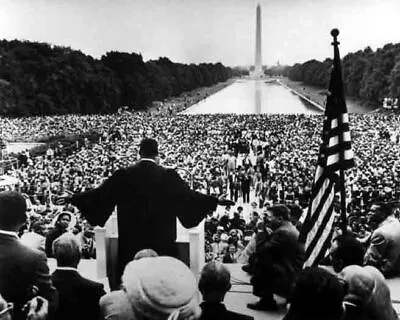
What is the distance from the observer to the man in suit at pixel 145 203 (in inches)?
174

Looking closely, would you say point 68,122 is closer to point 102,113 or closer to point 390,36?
point 102,113

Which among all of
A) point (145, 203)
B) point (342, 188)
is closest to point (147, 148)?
point (145, 203)

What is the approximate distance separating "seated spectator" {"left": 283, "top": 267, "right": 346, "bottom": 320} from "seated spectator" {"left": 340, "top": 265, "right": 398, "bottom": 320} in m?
0.61

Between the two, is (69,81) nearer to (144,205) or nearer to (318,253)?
(144,205)

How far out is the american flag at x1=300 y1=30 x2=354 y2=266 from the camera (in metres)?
4.57

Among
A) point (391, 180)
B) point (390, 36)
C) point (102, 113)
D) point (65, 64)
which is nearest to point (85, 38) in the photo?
point (65, 64)

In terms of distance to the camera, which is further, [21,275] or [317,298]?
[21,275]

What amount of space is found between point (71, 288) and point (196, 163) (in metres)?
20.4

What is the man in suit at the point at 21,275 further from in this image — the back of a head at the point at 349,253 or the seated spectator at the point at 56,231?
the seated spectator at the point at 56,231

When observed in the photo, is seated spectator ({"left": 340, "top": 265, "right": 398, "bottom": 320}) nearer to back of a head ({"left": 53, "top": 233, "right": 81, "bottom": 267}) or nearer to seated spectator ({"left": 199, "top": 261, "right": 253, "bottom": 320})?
seated spectator ({"left": 199, "top": 261, "right": 253, "bottom": 320})

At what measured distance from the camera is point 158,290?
2.18m

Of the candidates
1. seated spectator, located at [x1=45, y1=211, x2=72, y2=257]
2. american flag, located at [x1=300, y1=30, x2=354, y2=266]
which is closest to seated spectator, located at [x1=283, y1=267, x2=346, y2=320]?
american flag, located at [x1=300, y1=30, x2=354, y2=266]

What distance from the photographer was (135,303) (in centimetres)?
219

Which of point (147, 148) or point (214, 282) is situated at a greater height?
point (147, 148)
